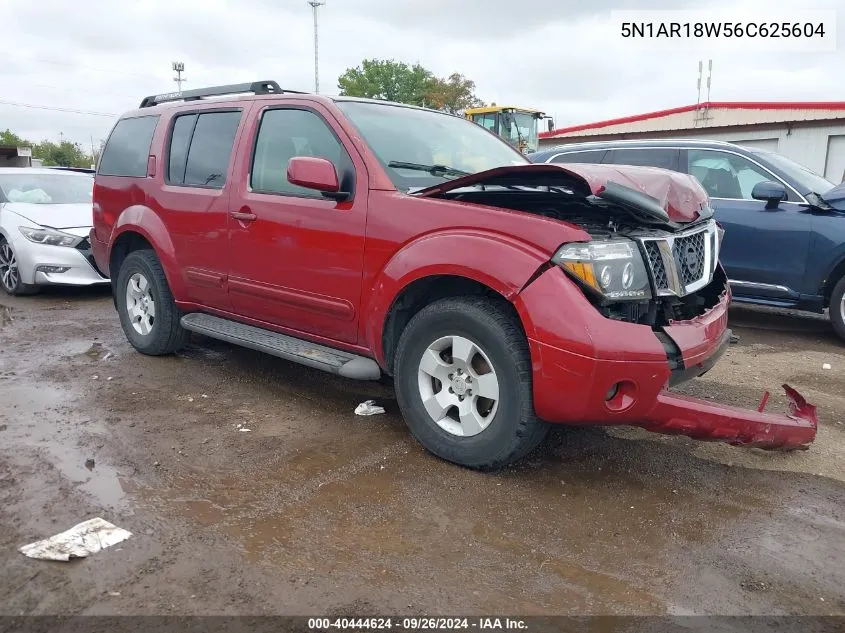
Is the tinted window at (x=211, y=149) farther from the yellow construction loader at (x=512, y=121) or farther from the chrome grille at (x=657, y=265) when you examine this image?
the yellow construction loader at (x=512, y=121)

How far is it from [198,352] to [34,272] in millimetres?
3270

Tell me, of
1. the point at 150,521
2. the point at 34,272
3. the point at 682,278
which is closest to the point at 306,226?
the point at 150,521

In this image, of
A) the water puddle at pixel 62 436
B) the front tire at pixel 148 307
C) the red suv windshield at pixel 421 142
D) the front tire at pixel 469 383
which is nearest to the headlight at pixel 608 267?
the front tire at pixel 469 383

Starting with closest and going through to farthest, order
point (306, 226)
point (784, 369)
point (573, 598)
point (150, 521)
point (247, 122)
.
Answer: point (573, 598), point (150, 521), point (306, 226), point (247, 122), point (784, 369)

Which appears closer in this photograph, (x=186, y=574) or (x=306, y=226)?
(x=186, y=574)

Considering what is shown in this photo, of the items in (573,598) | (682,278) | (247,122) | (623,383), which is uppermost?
(247,122)

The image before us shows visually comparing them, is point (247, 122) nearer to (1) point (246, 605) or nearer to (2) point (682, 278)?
(2) point (682, 278)

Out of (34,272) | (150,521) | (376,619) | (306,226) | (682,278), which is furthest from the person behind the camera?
(34,272)

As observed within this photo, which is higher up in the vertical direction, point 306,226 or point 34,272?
point 306,226

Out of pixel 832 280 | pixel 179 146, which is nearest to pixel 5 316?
pixel 179 146

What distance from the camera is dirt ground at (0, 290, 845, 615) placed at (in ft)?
7.80

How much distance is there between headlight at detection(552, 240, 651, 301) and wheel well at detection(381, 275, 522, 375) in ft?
1.32

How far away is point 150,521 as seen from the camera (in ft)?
9.29

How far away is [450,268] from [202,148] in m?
2.44
